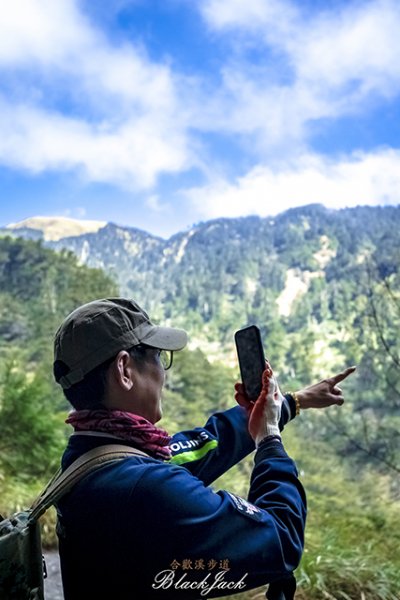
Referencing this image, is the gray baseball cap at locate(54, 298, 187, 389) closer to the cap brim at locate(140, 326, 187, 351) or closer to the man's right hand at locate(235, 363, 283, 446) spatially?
the cap brim at locate(140, 326, 187, 351)

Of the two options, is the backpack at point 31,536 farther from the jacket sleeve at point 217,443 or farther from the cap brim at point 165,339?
the jacket sleeve at point 217,443

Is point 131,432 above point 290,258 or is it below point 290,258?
below

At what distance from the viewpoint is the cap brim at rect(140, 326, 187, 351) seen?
972 mm

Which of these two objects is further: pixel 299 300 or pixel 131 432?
pixel 299 300

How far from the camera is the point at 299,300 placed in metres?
36.4

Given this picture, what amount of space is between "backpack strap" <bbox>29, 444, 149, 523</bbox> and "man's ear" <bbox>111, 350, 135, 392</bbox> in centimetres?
11

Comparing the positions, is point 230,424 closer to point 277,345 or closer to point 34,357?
point 34,357

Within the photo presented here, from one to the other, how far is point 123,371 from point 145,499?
0.21 meters

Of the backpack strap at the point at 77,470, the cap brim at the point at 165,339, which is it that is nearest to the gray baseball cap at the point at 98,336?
the cap brim at the point at 165,339

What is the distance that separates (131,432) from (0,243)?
69.1 ft

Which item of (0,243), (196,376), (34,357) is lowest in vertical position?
(196,376)

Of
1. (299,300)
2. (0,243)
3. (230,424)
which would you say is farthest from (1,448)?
(299,300)

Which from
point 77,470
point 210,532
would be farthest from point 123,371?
point 210,532

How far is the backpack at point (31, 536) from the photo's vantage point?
82cm
